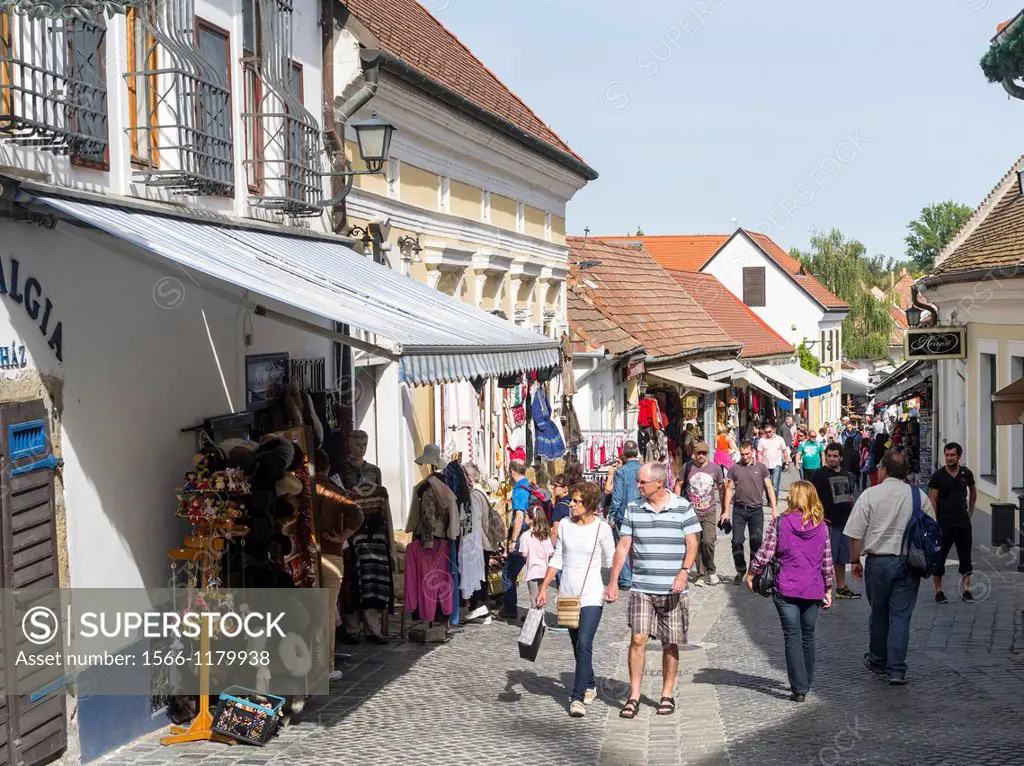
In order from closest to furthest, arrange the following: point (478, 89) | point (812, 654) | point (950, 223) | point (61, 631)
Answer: point (61, 631), point (812, 654), point (478, 89), point (950, 223)

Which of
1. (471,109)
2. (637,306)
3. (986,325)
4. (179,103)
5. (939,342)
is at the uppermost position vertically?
(471,109)

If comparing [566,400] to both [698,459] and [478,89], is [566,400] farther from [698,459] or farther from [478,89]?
[698,459]

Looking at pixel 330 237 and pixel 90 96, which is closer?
pixel 90 96

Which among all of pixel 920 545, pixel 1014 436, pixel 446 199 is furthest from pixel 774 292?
pixel 920 545

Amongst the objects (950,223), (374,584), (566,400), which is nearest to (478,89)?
(566,400)

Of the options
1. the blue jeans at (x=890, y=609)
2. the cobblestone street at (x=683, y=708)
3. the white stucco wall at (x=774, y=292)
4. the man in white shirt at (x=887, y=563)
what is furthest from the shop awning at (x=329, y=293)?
the white stucco wall at (x=774, y=292)

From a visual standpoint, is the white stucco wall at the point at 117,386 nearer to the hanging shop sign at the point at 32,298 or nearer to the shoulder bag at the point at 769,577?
the hanging shop sign at the point at 32,298

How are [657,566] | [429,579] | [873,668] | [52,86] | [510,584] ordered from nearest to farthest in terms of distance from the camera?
[52,86] < [657,566] < [873,668] < [429,579] < [510,584]

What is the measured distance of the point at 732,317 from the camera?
49.7m

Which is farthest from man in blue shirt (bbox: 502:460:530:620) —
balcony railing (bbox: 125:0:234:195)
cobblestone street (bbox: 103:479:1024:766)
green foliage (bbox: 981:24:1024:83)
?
green foliage (bbox: 981:24:1024:83)

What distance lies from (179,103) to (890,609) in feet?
21.3

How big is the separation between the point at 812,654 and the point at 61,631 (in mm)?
5118

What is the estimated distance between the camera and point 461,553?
12328mm

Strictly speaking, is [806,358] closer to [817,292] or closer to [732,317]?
[817,292]
